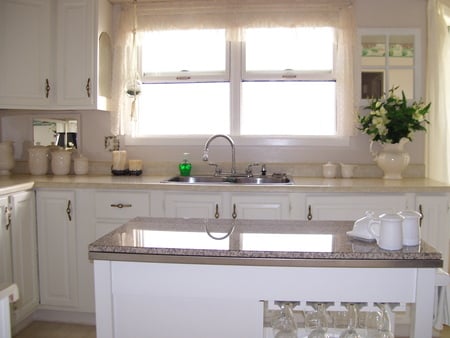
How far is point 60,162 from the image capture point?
320cm

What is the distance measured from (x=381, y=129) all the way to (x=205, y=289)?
82.7 inches

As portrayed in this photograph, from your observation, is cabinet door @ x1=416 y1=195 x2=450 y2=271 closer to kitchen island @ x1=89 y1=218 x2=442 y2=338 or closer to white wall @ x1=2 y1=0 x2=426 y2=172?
white wall @ x1=2 y1=0 x2=426 y2=172

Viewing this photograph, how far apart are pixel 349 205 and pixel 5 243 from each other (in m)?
2.15

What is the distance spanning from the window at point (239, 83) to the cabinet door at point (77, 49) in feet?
1.63

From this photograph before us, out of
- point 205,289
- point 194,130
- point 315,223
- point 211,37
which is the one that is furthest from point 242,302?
point 211,37

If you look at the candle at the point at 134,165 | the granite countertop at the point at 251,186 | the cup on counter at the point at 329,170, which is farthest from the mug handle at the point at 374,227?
the candle at the point at 134,165

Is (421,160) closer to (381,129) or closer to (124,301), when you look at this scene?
(381,129)

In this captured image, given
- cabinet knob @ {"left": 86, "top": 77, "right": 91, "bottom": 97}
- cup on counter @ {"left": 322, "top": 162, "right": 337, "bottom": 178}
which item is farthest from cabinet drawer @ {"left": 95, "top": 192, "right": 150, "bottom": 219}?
cup on counter @ {"left": 322, "top": 162, "right": 337, "bottom": 178}

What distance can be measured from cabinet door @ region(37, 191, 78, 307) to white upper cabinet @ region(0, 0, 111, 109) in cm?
75

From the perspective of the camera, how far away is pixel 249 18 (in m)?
3.13

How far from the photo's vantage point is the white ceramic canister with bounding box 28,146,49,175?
3189 mm

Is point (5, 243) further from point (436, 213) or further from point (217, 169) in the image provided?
point (436, 213)

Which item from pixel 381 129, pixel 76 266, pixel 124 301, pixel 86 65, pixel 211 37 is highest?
pixel 211 37

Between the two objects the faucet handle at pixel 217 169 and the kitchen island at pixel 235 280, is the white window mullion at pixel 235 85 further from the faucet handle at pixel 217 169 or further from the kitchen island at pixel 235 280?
the kitchen island at pixel 235 280
